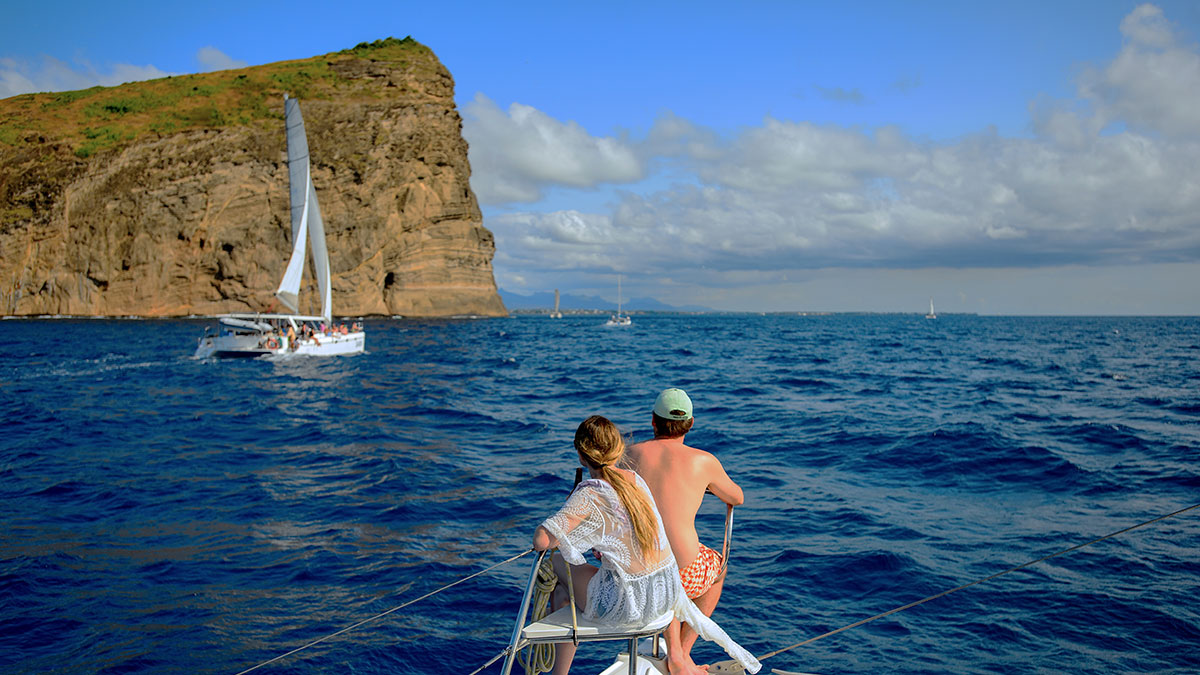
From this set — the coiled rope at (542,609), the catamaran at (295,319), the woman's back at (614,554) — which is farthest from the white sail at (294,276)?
the woman's back at (614,554)

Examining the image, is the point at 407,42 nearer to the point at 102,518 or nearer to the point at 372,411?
the point at 372,411

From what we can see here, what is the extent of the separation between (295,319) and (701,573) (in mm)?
38008

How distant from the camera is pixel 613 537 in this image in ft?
11.1

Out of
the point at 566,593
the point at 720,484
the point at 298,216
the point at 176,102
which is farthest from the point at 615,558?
the point at 176,102

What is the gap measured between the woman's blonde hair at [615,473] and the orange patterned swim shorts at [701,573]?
658 millimetres

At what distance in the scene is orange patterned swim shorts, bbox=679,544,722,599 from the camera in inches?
156

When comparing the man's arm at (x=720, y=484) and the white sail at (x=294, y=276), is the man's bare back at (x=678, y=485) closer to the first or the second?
the man's arm at (x=720, y=484)

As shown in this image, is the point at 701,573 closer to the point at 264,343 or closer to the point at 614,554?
the point at 614,554

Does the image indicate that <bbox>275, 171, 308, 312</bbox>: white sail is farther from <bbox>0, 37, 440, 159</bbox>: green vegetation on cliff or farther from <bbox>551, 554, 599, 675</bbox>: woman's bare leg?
<bbox>0, 37, 440, 159</bbox>: green vegetation on cliff

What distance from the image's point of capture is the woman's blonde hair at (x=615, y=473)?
3.36 meters

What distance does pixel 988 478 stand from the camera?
38.9 feet

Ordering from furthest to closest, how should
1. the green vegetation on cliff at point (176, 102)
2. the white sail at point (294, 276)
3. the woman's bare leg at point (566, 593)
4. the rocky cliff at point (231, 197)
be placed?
the green vegetation on cliff at point (176, 102) < the rocky cliff at point (231, 197) < the white sail at point (294, 276) < the woman's bare leg at point (566, 593)

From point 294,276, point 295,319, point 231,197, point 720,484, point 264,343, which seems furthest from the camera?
point 231,197

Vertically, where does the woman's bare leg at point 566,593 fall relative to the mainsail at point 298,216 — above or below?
below
